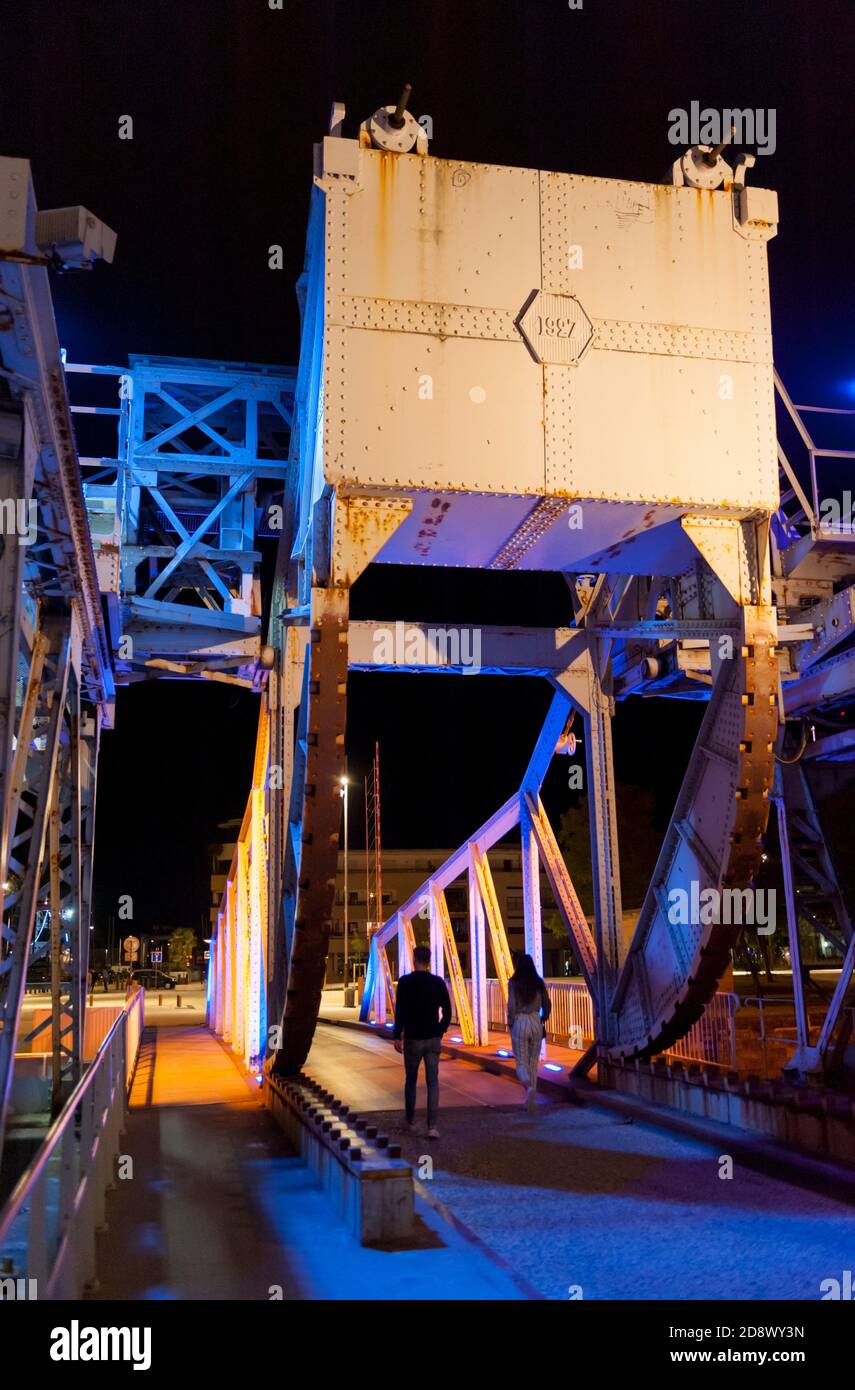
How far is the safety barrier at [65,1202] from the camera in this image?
4.02 metres

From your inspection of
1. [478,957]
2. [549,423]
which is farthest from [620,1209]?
[478,957]

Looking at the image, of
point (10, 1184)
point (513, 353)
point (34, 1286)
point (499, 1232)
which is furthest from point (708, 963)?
point (34, 1286)

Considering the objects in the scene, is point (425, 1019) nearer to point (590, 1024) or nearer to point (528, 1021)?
point (528, 1021)

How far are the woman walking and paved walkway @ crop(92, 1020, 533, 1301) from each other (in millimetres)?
2808

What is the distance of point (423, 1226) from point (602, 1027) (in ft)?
21.2

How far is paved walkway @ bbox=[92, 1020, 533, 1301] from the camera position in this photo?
5773 mm

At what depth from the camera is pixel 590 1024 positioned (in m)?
17.4

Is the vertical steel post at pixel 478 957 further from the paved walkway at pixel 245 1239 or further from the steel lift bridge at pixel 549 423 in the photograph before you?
the paved walkway at pixel 245 1239

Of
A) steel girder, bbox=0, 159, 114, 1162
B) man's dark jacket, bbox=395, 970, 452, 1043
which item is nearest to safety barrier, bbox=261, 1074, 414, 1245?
man's dark jacket, bbox=395, 970, 452, 1043

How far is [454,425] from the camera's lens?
9641mm

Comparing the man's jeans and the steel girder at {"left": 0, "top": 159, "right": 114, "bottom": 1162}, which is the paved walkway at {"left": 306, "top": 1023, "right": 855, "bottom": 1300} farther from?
the steel girder at {"left": 0, "top": 159, "right": 114, "bottom": 1162}

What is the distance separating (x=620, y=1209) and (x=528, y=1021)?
4.61 metres
